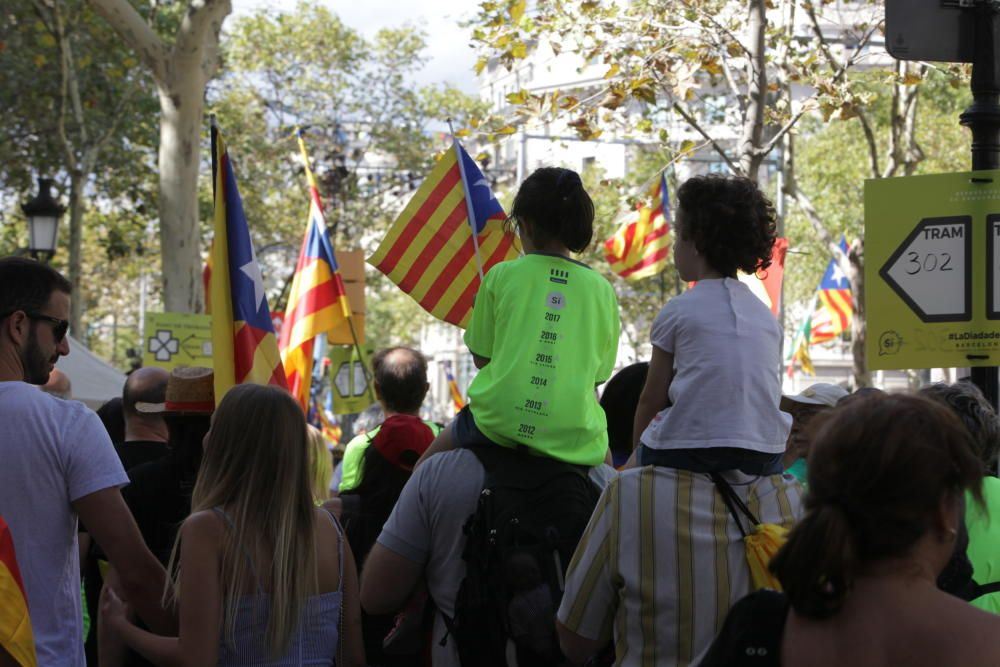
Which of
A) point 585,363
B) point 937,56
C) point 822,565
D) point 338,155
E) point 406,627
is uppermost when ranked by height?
point 338,155

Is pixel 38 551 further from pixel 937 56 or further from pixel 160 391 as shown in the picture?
pixel 937 56

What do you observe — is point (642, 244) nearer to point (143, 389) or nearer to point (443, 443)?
point (143, 389)

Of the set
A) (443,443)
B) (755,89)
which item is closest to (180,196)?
(755,89)

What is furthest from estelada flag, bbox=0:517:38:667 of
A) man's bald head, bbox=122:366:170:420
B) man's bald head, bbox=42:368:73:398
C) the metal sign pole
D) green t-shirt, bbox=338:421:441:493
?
man's bald head, bbox=42:368:73:398

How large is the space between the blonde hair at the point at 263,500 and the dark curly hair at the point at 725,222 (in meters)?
1.13

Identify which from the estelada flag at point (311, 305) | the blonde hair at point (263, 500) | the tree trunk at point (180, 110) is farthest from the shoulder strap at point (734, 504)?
the tree trunk at point (180, 110)

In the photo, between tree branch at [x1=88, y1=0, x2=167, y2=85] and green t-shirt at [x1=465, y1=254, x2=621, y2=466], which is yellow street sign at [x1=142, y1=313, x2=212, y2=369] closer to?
tree branch at [x1=88, y1=0, x2=167, y2=85]

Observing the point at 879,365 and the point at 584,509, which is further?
the point at 879,365

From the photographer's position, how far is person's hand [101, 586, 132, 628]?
3.78 meters

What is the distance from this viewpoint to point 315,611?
3600 millimetres

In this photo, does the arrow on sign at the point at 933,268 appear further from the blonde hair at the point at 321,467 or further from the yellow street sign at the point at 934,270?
the blonde hair at the point at 321,467

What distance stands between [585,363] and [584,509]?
17.0 inches

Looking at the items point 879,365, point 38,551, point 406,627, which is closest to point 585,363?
point 406,627

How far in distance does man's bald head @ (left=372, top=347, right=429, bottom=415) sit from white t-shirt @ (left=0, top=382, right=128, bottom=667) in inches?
90.1
